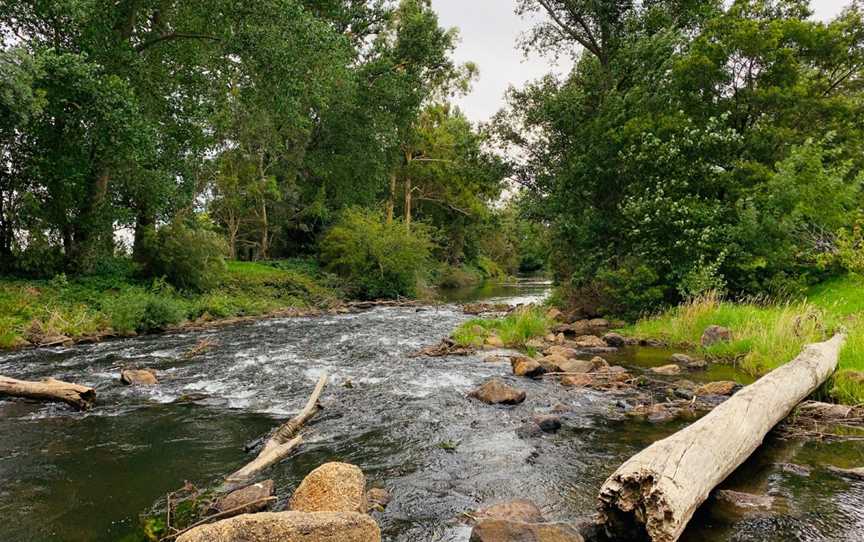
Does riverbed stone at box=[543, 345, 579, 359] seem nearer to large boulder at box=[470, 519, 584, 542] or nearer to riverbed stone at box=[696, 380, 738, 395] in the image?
riverbed stone at box=[696, 380, 738, 395]

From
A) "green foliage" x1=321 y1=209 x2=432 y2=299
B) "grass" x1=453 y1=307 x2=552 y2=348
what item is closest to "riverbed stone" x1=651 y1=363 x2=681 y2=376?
"grass" x1=453 y1=307 x2=552 y2=348

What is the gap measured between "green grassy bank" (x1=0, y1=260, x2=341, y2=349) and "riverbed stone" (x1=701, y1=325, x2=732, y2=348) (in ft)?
49.6

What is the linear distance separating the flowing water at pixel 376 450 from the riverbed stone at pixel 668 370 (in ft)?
2.31

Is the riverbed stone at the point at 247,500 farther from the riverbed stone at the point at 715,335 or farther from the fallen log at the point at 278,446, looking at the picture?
the riverbed stone at the point at 715,335

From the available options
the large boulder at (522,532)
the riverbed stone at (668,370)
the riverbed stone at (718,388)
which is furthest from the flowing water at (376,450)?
the riverbed stone at (718,388)

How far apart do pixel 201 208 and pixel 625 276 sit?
79.5ft

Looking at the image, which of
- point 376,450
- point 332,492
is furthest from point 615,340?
point 332,492

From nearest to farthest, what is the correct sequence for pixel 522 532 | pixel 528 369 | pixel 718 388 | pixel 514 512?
pixel 522 532 < pixel 514 512 < pixel 718 388 < pixel 528 369

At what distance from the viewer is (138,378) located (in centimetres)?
885

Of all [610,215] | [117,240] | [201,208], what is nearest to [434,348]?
[610,215]

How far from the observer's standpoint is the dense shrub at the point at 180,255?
795 inches

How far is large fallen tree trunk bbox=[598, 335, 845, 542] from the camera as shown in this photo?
338 cm

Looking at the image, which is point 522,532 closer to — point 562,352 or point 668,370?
point 668,370

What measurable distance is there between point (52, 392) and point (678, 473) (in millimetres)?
8149
